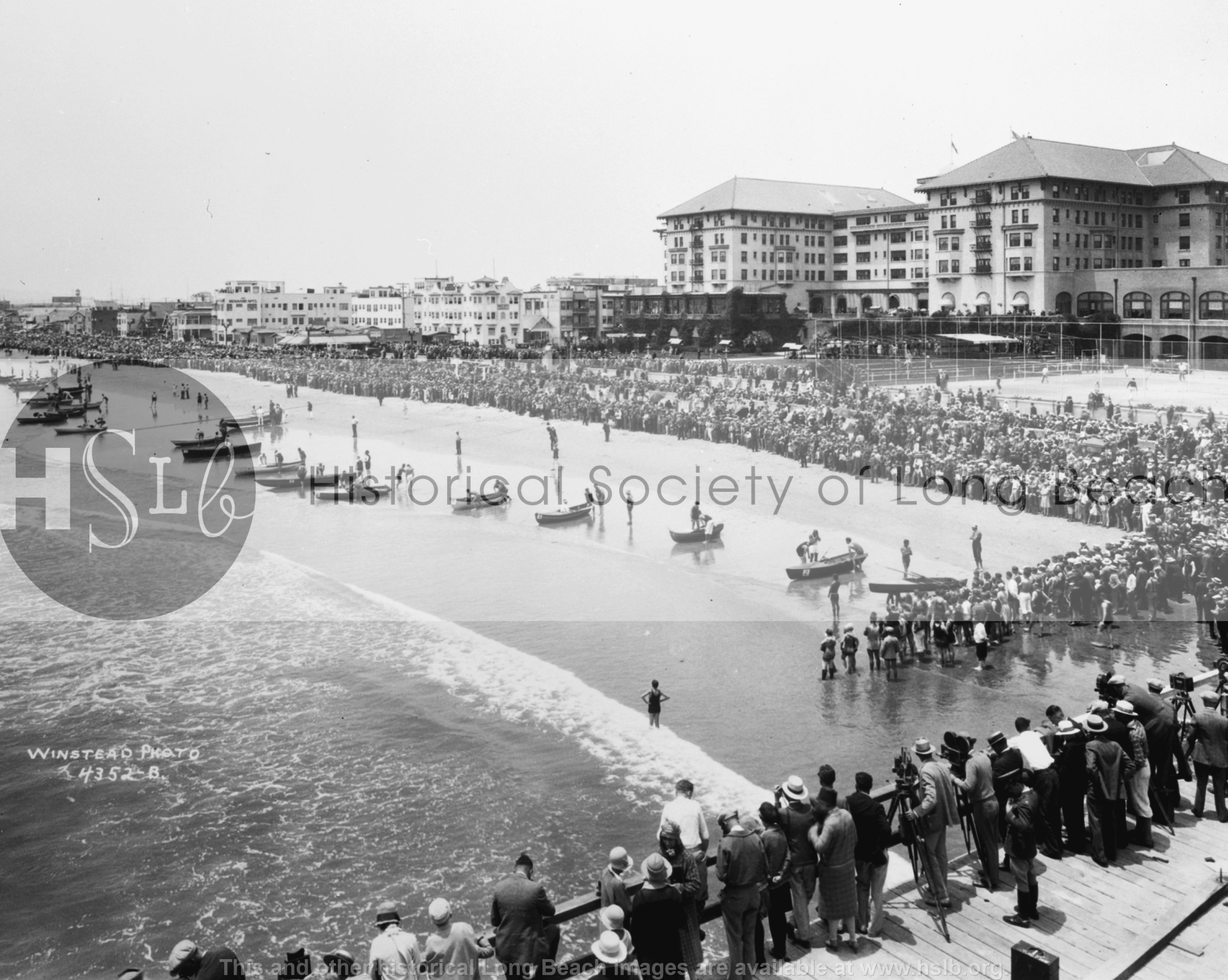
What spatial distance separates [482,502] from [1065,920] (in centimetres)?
2824

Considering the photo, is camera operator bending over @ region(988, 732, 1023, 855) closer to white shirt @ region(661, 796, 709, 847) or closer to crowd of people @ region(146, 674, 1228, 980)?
crowd of people @ region(146, 674, 1228, 980)

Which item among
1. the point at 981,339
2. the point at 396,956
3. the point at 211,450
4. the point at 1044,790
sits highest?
the point at 981,339

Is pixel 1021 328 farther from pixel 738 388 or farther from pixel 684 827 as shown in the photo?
pixel 684 827

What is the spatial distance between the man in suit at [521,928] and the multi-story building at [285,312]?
123m

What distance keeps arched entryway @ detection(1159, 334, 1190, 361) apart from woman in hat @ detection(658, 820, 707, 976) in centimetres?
3056

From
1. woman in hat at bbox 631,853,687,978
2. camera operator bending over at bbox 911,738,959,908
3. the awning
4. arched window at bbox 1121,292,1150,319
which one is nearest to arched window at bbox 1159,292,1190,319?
arched window at bbox 1121,292,1150,319

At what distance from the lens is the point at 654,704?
1878 centimetres

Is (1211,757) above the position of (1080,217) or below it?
below

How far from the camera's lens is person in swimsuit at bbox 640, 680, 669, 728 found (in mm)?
18734

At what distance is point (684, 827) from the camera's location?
26.2 ft

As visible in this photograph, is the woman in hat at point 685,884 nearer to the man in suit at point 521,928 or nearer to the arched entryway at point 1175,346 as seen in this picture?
the man in suit at point 521,928

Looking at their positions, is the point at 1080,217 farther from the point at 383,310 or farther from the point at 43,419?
the point at 383,310

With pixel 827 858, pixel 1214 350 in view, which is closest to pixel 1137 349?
pixel 1214 350

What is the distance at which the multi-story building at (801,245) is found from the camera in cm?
7306
